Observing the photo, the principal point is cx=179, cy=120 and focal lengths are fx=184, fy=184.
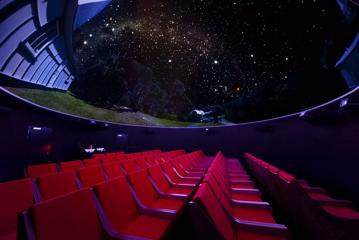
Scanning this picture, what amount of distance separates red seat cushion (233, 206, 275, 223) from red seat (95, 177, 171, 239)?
2.42ft

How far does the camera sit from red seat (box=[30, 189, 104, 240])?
102cm

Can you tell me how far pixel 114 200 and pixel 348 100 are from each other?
4.74 m

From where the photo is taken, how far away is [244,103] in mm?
11023

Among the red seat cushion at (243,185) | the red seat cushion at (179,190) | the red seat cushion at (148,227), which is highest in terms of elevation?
the red seat cushion at (179,190)

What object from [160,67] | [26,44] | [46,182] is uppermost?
[160,67]

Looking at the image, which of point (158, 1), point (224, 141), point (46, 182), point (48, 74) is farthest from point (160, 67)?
point (46, 182)

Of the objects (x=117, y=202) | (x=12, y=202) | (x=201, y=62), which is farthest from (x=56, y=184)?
(x=201, y=62)

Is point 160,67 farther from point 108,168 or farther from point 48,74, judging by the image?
point 108,168

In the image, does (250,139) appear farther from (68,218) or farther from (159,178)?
(68,218)

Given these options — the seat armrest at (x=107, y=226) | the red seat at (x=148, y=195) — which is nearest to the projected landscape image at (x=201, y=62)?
the red seat at (x=148, y=195)

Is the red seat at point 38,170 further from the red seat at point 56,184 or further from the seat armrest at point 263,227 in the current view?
the seat armrest at point 263,227

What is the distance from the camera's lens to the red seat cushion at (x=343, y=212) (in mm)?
2004

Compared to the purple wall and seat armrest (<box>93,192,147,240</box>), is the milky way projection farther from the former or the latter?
seat armrest (<box>93,192,147,240</box>)

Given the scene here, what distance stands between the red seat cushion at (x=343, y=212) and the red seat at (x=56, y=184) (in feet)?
9.67
